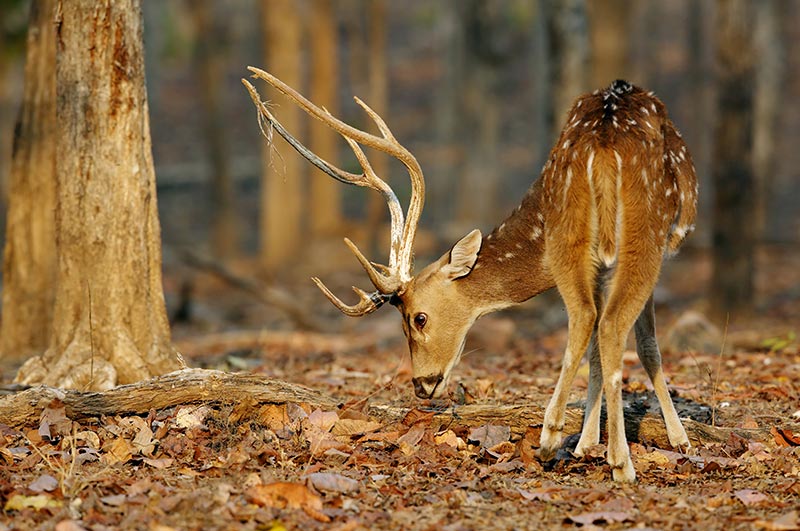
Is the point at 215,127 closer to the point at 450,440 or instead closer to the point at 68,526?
the point at 450,440

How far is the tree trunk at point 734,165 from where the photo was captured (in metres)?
13.8

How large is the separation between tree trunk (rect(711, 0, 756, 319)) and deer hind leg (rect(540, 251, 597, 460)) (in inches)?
314

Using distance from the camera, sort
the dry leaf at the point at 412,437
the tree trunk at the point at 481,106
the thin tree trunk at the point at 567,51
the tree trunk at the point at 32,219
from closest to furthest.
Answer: the dry leaf at the point at 412,437
the tree trunk at the point at 32,219
the thin tree trunk at the point at 567,51
the tree trunk at the point at 481,106

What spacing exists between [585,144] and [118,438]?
320 centimetres

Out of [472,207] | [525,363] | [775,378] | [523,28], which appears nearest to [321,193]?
[472,207]

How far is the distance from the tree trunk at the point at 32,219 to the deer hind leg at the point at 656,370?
560 cm

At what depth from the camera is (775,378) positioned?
8.38 m

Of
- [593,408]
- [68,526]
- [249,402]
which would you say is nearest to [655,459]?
[593,408]

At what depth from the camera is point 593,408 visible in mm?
6492

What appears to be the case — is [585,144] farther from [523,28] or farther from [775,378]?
[523,28]

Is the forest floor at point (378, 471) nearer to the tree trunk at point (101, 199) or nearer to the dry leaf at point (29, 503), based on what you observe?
the dry leaf at point (29, 503)

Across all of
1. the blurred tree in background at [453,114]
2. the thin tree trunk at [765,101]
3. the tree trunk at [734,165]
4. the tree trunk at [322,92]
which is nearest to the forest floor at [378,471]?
the blurred tree in background at [453,114]

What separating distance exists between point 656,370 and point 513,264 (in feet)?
3.67

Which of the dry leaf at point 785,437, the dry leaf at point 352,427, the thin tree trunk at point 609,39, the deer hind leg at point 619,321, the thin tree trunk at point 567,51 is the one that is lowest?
the dry leaf at point 785,437
